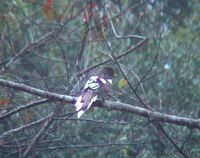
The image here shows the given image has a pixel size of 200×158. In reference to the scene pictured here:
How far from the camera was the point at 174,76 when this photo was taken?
6781mm

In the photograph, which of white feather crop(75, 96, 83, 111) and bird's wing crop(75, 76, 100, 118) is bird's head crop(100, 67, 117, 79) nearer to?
bird's wing crop(75, 76, 100, 118)

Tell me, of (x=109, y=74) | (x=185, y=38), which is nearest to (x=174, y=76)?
(x=185, y=38)

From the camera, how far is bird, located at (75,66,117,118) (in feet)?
15.3

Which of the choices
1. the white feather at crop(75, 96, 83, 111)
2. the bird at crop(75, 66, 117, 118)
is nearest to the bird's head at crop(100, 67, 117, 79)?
the bird at crop(75, 66, 117, 118)

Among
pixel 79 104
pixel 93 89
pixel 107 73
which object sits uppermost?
pixel 107 73

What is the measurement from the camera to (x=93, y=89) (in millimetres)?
5105

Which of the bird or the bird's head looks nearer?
the bird

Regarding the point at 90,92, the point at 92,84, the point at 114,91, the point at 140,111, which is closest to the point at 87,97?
the point at 90,92

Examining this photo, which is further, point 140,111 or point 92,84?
point 92,84

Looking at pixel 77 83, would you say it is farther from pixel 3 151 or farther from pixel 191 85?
pixel 191 85

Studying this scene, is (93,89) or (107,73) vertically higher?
(107,73)

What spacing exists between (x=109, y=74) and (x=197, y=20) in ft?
6.52

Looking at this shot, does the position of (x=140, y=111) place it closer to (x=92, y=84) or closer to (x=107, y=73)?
(x=92, y=84)

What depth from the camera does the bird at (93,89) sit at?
15.3 feet
